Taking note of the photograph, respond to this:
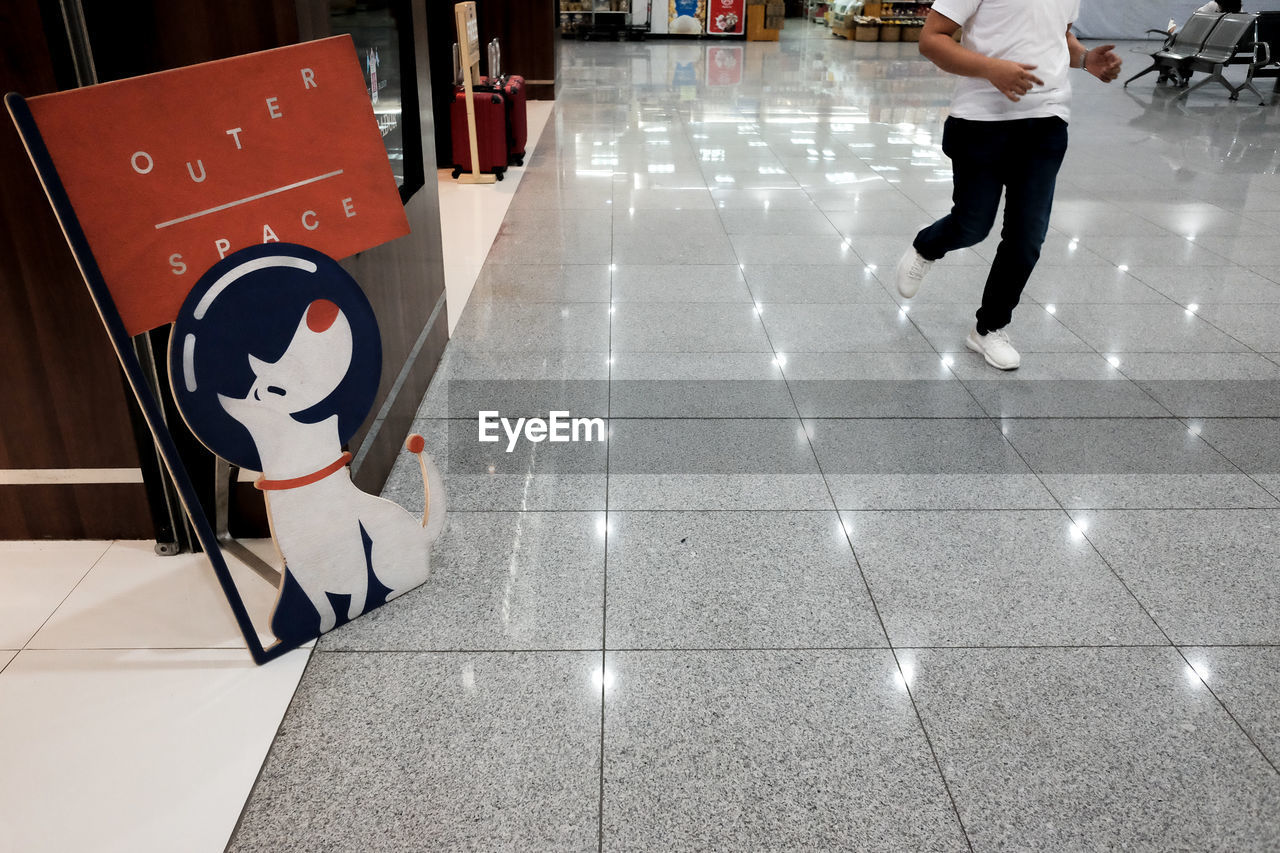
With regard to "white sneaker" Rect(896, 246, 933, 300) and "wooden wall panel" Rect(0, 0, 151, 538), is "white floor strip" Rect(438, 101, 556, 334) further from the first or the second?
"white sneaker" Rect(896, 246, 933, 300)

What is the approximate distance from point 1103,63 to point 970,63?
1.68 ft

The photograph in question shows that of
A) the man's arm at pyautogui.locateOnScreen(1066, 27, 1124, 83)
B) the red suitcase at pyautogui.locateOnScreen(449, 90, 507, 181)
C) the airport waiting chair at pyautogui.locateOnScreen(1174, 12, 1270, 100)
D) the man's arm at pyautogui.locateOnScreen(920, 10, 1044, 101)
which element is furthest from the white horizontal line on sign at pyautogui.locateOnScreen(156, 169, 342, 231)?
the airport waiting chair at pyautogui.locateOnScreen(1174, 12, 1270, 100)

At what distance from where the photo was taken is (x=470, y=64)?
588 cm

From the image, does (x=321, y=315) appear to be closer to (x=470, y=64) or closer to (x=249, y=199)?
(x=249, y=199)

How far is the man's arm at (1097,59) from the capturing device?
2791mm

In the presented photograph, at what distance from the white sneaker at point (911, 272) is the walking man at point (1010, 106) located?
0.38 metres

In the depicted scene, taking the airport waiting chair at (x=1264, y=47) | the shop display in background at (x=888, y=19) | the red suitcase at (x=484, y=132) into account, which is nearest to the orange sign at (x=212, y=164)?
the red suitcase at (x=484, y=132)

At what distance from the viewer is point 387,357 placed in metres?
2.56

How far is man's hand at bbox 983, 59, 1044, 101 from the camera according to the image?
2.55 m

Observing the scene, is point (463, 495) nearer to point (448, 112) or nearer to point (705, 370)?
point (705, 370)

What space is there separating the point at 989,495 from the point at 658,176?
4427 millimetres

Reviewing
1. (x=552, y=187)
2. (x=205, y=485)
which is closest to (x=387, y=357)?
(x=205, y=485)

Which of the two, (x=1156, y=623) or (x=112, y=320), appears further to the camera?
(x=1156, y=623)

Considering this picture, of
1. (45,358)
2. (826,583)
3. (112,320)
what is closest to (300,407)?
(112,320)
